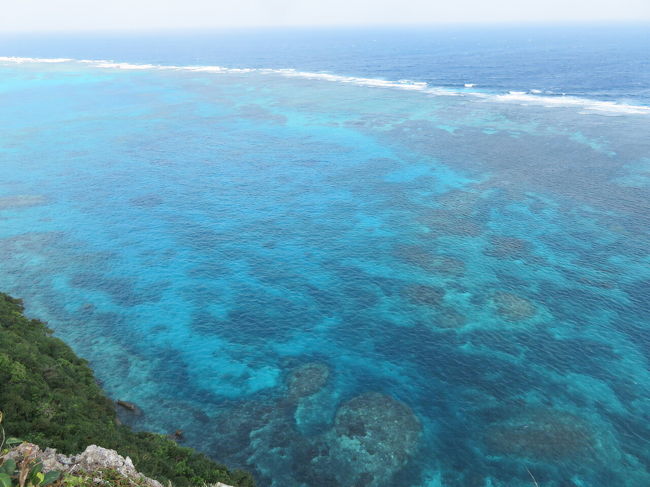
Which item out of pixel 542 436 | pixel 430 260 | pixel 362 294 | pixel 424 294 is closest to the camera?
pixel 542 436

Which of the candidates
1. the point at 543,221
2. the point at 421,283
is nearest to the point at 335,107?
the point at 543,221

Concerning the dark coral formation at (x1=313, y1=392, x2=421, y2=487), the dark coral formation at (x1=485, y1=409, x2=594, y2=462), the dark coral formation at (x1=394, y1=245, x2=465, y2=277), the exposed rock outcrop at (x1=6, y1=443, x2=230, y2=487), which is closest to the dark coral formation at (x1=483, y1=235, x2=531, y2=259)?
the dark coral formation at (x1=394, y1=245, x2=465, y2=277)

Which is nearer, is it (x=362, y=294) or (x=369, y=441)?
(x=369, y=441)

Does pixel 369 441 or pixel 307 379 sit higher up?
pixel 369 441

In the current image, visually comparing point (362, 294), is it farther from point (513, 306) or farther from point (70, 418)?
point (70, 418)

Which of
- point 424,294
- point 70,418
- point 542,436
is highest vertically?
point 70,418

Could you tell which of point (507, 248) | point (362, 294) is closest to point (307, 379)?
point (362, 294)

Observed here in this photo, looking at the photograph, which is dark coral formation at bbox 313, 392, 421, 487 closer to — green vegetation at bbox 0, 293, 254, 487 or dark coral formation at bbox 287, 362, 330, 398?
dark coral formation at bbox 287, 362, 330, 398
